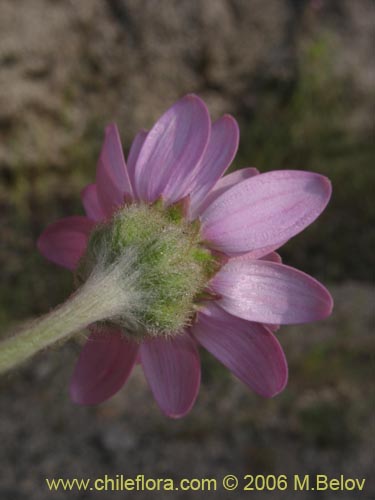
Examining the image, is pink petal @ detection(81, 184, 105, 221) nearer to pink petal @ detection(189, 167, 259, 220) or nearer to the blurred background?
pink petal @ detection(189, 167, 259, 220)

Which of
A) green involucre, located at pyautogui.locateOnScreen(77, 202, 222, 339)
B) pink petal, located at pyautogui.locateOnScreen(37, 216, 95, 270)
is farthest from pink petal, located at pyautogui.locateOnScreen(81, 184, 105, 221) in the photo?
green involucre, located at pyautogui.locateOnScreen(77, 202, 222, 339)

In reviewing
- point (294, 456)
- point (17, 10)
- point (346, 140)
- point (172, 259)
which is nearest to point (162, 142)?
point (172, 259)

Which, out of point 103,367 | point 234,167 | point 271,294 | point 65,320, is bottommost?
point 234,167

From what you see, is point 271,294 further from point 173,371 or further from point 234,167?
point 234,167

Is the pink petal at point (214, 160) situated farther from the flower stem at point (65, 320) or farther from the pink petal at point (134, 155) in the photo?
the flower stem at point (65, 320)

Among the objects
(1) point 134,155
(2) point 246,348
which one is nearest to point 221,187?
(1) point 134,155

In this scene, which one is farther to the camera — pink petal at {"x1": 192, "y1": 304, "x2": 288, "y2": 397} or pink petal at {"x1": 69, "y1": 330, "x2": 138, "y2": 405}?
pink petal at {"x1": 69, "y1": 330, "x2": 138, "y2": 405}
